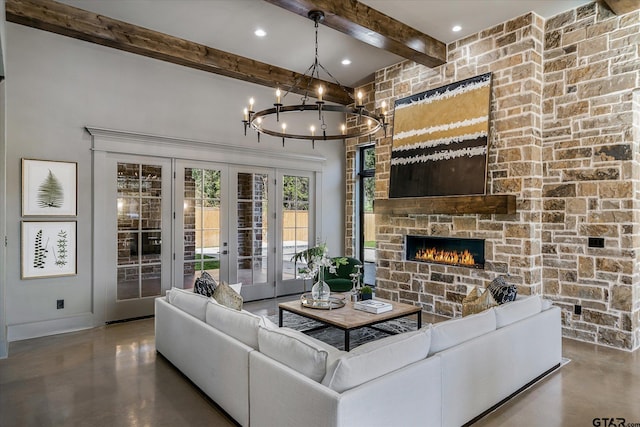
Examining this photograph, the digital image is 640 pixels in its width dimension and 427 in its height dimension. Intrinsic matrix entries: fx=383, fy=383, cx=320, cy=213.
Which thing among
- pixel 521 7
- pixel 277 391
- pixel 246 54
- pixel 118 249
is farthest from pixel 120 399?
pixel 521 7

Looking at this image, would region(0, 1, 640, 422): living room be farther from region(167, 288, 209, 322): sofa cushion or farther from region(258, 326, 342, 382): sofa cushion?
region(258, 326, 342, 382): sofa cushion

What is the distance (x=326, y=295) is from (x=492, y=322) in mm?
1858

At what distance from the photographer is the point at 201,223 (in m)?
5.86

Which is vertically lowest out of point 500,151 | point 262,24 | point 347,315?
point 347,315

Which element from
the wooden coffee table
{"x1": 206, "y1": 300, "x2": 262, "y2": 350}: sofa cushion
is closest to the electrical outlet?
the wooden coffee table

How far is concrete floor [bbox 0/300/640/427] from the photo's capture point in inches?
107

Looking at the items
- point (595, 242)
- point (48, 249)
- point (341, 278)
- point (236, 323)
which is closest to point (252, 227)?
point (341, 278)

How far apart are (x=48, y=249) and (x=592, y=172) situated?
21.1 ft

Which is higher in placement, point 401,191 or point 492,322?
point 401,191

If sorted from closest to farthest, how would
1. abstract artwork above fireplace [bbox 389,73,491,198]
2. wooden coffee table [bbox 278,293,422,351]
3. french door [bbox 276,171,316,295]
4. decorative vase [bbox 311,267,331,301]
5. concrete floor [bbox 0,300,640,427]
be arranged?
1. concrete floor [bbox 0,300,640,427]
2. wooden coffee table [bbox 278,293,422,351]
3. decorative vase [bbox 311,267,331,301]
4. abstract artwork above fireplace [bbox 389,73,491,198]
5. french door [bbox 276,171,316,295]

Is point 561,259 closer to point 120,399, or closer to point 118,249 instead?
point 120,399

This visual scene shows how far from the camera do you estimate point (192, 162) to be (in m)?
5.77

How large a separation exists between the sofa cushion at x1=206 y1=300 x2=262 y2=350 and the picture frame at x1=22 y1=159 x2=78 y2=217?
9.61 feet

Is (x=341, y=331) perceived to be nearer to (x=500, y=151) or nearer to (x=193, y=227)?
(x=193, y=227)
